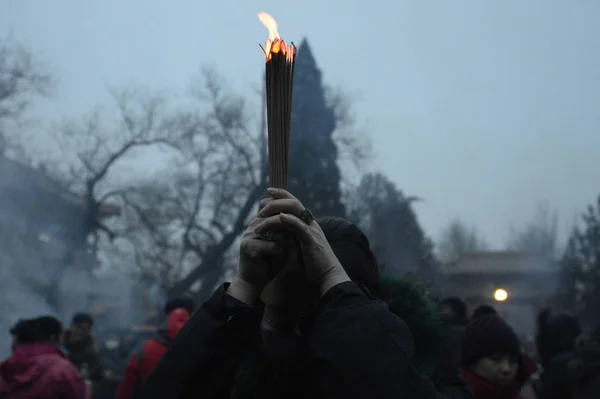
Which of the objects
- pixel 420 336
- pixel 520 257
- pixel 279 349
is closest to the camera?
pixel 279 349

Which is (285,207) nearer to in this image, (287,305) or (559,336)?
(287,305)

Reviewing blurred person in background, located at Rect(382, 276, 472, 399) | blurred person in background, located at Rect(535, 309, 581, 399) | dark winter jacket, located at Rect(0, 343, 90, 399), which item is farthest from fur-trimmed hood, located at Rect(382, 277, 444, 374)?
blurred person in background, located at Rect(535, 309, 581, 399)

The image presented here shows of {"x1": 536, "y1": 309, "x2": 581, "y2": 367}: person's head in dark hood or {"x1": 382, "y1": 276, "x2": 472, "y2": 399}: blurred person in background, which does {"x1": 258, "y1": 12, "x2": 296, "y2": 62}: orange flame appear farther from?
{"x1": 536, "y1": 309, "x2": 581, "y2": 367}: person's head in dark hood

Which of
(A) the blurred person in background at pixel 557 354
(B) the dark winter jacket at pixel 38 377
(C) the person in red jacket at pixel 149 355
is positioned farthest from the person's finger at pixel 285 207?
(A) the blurred person in background at pixel 557 354

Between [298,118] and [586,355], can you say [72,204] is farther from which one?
[586,355]

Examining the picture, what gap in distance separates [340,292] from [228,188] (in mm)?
24308

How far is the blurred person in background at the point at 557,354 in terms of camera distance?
580 cm

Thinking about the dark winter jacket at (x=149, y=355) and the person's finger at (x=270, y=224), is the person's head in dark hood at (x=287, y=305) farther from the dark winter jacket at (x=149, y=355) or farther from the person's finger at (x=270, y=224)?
the dark winter jacket at (x=149, y=355)

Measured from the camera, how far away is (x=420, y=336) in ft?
7.67

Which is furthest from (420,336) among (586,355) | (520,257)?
(520,257)

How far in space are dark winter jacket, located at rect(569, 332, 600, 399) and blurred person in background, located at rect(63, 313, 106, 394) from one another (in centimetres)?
509

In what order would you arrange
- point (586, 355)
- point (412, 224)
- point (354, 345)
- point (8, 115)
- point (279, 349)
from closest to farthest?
point (354, 345) → point (279, 349) → point (586, 355) → point (8, 115) → point (412, 224)

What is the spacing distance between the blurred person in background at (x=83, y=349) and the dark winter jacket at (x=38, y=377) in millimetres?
3838

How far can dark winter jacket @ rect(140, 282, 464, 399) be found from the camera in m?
1.70
